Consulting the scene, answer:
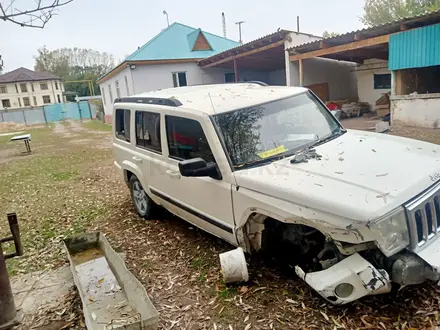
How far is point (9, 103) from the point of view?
63375 millimetres

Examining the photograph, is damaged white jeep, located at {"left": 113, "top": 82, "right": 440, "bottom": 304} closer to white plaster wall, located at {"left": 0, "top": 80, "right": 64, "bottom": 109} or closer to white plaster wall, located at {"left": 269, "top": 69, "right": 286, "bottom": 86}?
white plaster wall, located at {"left": 269, "top": 69, "right": 286, "bottom": 86}

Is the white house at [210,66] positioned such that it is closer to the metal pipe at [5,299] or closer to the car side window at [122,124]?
the car side window at [122,124]

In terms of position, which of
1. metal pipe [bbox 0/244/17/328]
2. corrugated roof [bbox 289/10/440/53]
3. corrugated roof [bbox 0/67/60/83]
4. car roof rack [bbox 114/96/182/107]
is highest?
corrugated roof [bbox 0/67/60/83]

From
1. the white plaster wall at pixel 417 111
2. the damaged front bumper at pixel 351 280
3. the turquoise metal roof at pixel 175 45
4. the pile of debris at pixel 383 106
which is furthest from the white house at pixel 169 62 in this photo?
the damaged front bumper at pixel 351 280

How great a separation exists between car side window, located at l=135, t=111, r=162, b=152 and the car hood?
5.35 ft

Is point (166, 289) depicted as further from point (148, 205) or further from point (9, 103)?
point (9, 103)

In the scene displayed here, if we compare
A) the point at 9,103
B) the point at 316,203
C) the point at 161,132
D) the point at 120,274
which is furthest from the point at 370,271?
the point at 9,103

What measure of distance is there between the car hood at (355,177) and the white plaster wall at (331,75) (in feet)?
42.0

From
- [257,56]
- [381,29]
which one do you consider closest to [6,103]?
[257,56]

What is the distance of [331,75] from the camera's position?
18.7m

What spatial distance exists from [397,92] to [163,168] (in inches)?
431

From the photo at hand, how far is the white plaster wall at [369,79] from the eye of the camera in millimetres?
17359

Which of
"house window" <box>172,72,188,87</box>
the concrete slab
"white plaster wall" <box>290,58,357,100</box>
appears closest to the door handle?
the concrete slab

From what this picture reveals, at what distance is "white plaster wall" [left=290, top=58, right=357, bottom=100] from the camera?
16.6 m
